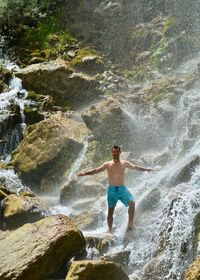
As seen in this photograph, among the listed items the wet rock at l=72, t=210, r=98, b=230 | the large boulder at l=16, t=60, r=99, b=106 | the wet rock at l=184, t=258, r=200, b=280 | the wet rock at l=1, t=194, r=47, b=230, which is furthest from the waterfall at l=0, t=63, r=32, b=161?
the wet rock at l=184, t=258, r=200, b=280

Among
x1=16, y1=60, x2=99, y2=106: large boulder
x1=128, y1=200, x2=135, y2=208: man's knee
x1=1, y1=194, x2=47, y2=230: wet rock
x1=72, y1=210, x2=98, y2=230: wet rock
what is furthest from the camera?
x1=16, y1=60, x2=99, y2=106: large boulder

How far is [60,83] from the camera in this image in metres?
19.2

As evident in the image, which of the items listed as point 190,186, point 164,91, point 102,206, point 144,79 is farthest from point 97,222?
point 144,79

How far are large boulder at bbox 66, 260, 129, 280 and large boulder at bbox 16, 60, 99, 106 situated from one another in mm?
11075

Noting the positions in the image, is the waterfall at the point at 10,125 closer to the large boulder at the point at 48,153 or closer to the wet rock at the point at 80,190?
the large boulder at the point at 48,153

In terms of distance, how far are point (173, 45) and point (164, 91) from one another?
422cm

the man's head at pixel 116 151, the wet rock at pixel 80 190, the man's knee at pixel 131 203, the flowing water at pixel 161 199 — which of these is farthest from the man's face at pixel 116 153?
the wet rock at pixel 80 190

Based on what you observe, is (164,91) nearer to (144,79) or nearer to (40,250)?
(144,79)

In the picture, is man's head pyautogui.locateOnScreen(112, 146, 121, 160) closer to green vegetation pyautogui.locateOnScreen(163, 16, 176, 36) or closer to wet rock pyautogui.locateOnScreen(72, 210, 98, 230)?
wet rock pyautogui.locateOnScreen(72, 210, 98, 230)

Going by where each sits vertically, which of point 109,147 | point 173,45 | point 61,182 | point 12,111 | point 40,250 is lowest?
point 40,250

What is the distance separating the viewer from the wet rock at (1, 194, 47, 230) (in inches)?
482

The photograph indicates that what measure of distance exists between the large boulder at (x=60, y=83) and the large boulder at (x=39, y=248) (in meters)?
9.93

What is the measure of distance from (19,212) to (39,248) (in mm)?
3569

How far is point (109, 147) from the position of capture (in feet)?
49.6
